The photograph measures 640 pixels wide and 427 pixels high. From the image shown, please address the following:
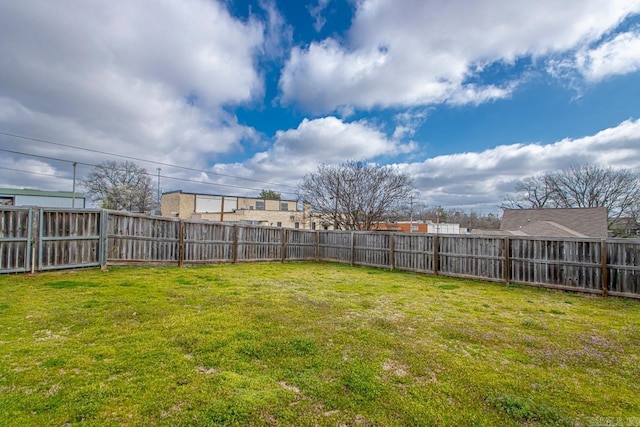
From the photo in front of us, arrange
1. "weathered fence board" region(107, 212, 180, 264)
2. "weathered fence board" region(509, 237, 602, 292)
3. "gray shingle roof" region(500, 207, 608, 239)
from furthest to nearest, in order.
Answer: "gray shingle roof" region(500, 207, 608, 239)
"weathered fence board" region(107, 212, 180, 264)
"weathered fence board" region(509, 237, 602, 292)

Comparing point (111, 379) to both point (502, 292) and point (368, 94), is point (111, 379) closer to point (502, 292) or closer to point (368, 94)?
point (502, 292)

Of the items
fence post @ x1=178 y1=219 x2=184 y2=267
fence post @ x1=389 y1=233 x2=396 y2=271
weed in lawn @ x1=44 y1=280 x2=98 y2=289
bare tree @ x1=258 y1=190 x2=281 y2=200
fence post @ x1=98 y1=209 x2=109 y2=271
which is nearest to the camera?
weed in lawn @ x1=44 y1=280 x2=98 y2=289

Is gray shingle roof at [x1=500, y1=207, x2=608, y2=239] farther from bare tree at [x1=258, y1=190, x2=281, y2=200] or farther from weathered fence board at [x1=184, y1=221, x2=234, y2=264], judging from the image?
bare tree at [x1=258, y1=190, x2=281, y2=200]

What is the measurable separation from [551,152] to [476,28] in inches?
1317

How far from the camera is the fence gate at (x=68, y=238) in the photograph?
6.86m

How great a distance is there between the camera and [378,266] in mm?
11344

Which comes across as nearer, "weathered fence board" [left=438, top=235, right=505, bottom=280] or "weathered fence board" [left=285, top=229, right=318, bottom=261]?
"weathered fence board" [left=438, top=235, right=505, bottom=280]

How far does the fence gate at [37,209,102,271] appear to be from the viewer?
6863 millimetres

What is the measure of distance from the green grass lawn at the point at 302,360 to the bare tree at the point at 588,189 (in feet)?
114

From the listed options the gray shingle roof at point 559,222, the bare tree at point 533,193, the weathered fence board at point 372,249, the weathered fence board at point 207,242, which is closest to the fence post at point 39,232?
the weathered fence board at point 207,242

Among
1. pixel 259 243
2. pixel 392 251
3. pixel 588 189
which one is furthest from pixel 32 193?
pixel 588 189

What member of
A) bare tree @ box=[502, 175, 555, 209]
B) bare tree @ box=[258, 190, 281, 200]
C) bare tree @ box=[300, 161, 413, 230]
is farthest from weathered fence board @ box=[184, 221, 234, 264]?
bare tree @ box=[258, 190, 281, 200]

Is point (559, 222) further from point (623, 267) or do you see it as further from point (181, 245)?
point (181, 245)

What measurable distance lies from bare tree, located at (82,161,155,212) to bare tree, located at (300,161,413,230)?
→ 29.5 m
